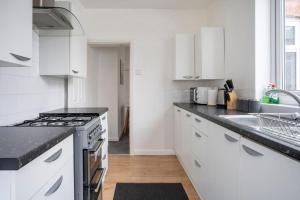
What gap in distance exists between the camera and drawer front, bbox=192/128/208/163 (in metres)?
2.21

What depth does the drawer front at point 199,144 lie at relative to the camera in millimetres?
2215

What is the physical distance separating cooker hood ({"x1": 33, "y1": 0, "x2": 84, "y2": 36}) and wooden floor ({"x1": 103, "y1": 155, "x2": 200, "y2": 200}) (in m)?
1.73

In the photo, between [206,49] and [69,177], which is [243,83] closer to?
[206,49]

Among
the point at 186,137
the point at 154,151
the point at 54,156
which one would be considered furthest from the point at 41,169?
the point at 154,151

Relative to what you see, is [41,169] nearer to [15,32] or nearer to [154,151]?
[15,32]

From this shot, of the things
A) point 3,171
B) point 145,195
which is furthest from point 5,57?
point 145,195

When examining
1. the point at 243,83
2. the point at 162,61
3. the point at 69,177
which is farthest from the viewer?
the point at 162,61

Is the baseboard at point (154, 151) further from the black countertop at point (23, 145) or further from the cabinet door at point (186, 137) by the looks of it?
the black countertop at point (23, 145)

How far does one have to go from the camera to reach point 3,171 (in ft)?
2.60

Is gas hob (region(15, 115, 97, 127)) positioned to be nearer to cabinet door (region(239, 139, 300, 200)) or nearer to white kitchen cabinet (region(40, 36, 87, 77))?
white kitchen cabinet (region(40, 36, 87, 77))

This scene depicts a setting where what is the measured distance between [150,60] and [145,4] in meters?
0.88

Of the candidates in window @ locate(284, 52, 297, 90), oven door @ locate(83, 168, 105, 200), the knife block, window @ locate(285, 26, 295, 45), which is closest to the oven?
oven door @ locate(83, 168, 105, 200)

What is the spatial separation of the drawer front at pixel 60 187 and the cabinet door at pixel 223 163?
39.4 inches

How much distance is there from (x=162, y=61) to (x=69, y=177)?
9.67 feet
